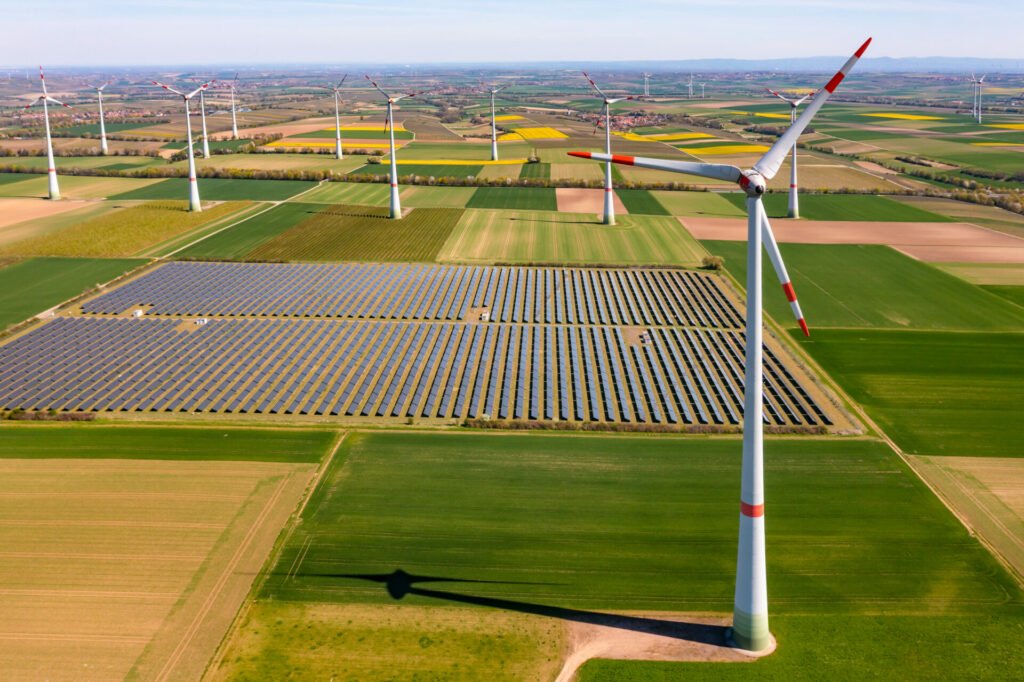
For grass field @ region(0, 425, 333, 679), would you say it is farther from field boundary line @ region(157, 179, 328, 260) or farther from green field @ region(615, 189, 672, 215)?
green field @ region(615, 189, 672, 215)

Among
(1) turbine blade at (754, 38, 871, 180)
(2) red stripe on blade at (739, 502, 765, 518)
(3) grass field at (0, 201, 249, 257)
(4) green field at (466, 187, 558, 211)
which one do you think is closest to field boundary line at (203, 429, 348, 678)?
(2) red stripe on blade at (739, 502, 765, 518)

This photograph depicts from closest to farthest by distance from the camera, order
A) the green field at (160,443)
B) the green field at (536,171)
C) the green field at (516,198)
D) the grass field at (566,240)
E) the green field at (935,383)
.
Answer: the green field at (160,443) → the green field at (935,383) → the grass field at (566,240) → the green field at (516,198) → the green field at (536,171)

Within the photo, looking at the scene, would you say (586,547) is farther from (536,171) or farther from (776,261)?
(536,171)

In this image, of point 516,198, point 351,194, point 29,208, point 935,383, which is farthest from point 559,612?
point 29,208

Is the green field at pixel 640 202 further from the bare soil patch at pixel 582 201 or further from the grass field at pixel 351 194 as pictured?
the grass field at pixel 351 194

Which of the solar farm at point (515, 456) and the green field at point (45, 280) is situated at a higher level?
the green field at point (45, 280)

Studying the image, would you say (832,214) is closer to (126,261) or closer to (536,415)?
(536,415)

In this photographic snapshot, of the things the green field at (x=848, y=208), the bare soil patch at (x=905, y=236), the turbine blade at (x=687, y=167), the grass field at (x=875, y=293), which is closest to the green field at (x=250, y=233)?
the bare soil patch at (x=905, y=236)
